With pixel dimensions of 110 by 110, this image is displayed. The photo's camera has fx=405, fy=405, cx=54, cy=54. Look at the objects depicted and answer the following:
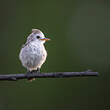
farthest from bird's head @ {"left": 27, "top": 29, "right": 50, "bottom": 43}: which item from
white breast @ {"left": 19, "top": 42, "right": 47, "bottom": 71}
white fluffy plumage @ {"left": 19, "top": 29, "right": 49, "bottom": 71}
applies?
white breast @ {"left": 19, "top": 42, "right": 47, "bottom": 71}

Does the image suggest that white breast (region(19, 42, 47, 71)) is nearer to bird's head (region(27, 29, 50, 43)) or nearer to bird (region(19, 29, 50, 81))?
bird (region(19, 29, 50, 81))

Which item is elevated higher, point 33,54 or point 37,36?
point 37,36

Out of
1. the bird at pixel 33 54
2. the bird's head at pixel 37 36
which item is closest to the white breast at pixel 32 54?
the bird at pixel 33 54

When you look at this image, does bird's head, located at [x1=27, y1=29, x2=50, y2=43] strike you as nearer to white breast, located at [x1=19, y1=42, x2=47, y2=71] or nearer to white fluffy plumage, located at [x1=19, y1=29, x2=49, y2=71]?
white fluffy plumage, located at [x1=19, y1=29, x2=49, y2=71]

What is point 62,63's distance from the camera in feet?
48.9

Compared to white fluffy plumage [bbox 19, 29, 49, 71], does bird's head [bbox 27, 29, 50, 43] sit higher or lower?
higher

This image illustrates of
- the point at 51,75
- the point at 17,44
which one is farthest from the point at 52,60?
the point at 51,75

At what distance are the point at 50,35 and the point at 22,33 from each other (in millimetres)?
1063

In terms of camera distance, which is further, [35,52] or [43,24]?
[43,24]

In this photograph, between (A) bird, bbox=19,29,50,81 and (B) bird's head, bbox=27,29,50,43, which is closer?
(A) bird, bbox=19,29,50,81

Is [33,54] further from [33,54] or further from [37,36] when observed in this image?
[37,36]

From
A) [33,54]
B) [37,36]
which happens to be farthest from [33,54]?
[37,36]

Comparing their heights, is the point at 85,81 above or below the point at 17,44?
below

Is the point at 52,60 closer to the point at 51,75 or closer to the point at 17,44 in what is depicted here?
the point at 17,44
